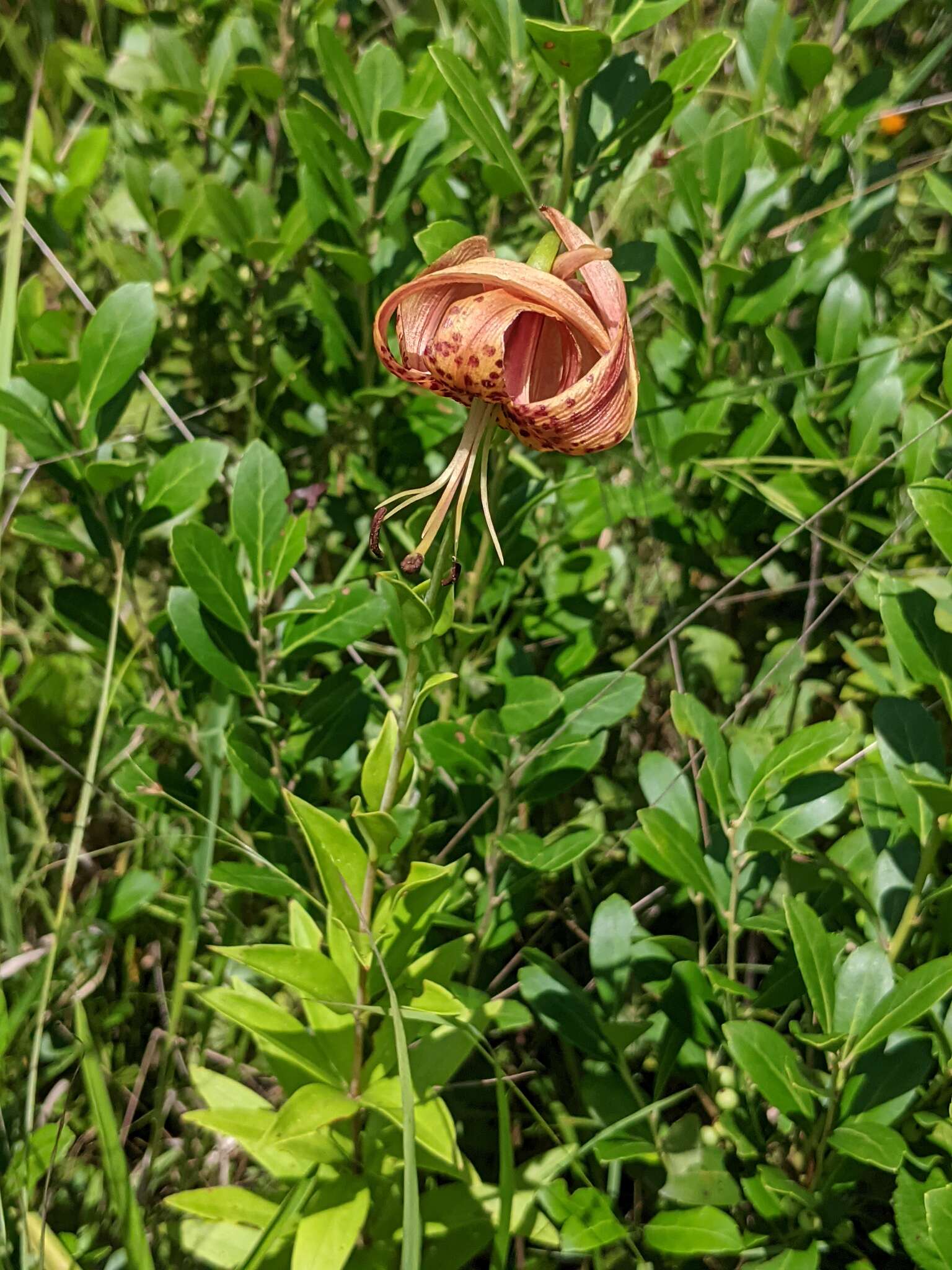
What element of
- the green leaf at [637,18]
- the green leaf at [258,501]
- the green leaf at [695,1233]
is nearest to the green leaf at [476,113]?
the green leaf at [637,18]

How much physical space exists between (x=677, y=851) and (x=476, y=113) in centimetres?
77

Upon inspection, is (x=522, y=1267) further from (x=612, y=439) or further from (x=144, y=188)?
(x=144, y=188)

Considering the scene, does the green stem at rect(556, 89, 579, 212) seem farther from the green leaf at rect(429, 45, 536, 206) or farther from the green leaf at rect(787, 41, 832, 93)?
the green leaf at rect(787, 41, 832, 93)

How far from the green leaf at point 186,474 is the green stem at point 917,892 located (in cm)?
86

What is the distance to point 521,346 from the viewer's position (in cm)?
85

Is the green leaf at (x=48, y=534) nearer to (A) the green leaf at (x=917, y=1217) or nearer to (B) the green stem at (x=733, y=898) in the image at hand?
(B) the green stem at (x=733, y=898)

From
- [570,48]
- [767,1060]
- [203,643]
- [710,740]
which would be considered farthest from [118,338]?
[767,1060]

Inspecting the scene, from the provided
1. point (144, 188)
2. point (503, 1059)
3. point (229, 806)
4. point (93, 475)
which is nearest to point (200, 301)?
point (144, 188)

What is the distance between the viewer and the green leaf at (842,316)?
55.4 inches

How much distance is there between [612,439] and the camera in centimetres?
83

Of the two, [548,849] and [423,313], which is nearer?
[423,313]

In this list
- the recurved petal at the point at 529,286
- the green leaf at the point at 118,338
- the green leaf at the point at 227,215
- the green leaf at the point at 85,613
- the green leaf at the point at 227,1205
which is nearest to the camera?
the recurved petal at the point at 529,286

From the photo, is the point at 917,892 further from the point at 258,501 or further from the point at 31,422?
the point at 31,422

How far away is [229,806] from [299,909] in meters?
0.29
